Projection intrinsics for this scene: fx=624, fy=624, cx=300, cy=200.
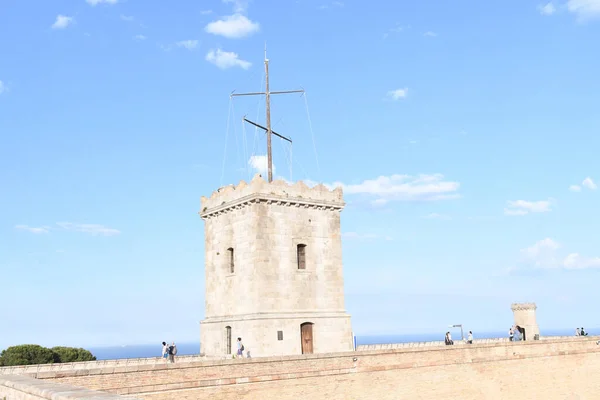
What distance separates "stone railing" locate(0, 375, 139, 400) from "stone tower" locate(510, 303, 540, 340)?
3003cm

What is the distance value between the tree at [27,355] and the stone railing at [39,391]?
2489 cm

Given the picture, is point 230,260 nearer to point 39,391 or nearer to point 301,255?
point 301,255

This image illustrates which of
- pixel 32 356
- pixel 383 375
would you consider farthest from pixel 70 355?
pixel 383 375

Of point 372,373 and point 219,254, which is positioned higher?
point 219,254

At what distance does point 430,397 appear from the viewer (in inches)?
1088

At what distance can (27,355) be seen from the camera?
3750 centimetres

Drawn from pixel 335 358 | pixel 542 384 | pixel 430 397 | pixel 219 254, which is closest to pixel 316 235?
pixel 219 254

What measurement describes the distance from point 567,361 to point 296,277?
54.8 feet

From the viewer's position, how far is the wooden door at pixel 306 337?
1129 inches

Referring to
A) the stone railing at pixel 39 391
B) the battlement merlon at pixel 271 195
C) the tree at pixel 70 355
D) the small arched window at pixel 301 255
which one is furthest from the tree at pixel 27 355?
the stone railing at pixel 39 391

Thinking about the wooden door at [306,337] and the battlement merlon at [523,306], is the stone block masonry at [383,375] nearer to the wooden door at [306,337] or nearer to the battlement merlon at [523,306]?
the battlement merlon at [523,306]

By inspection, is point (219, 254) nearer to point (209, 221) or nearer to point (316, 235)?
point (209, 221)

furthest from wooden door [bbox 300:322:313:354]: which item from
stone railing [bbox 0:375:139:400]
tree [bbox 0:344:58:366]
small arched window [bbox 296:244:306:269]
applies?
tree [bbox 0:344:58:366]

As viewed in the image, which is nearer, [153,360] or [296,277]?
[153,360]
